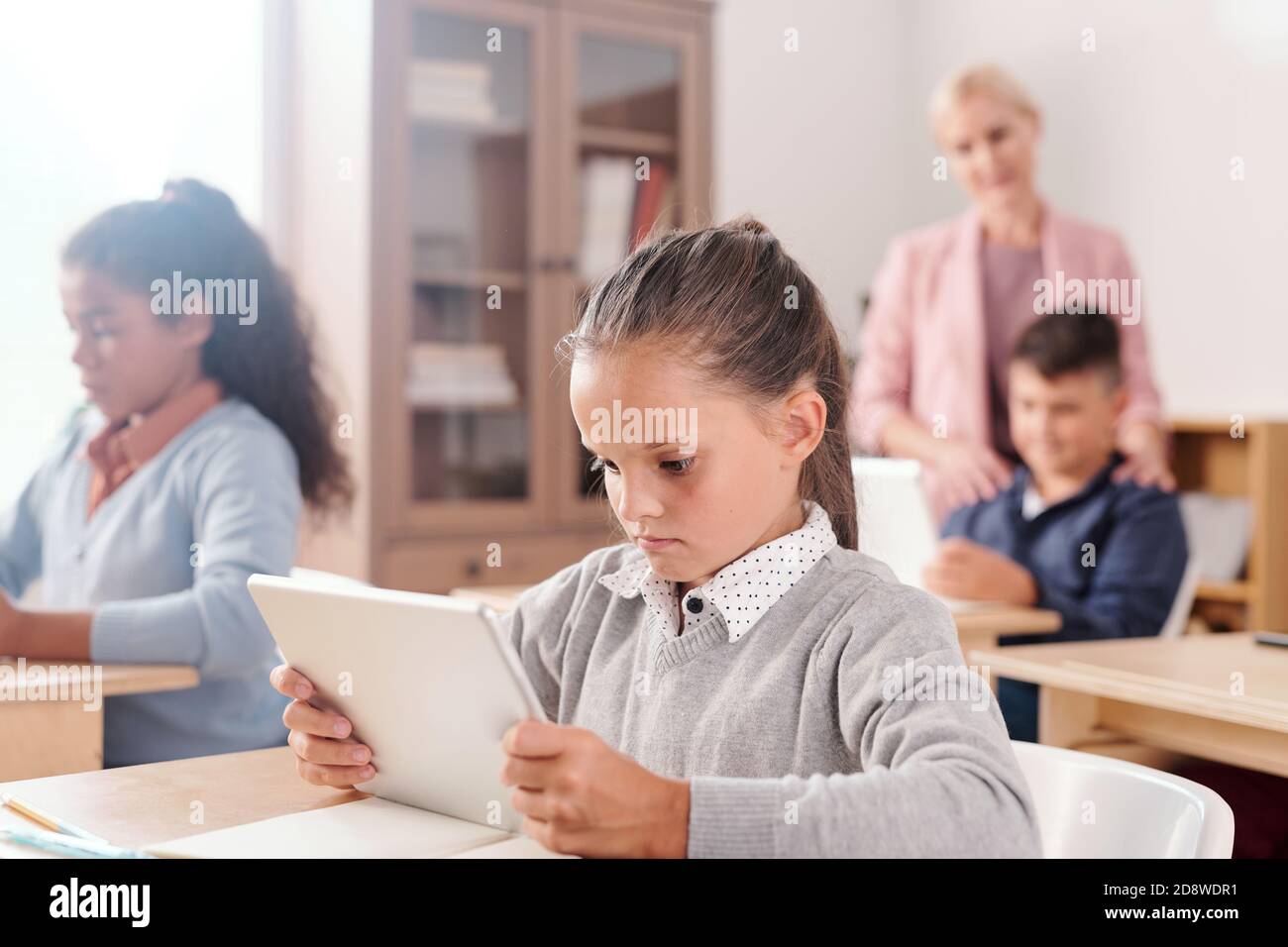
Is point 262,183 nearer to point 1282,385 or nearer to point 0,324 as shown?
point 0,324

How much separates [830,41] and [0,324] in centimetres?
259

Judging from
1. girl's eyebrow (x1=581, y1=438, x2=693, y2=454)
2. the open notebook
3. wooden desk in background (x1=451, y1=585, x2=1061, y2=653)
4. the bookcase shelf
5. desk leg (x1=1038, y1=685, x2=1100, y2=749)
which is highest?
the bookcase shelf

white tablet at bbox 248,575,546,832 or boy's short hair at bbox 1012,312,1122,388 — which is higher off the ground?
boy's short hair at bbox 1012,312,1122,388

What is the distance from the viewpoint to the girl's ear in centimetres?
113

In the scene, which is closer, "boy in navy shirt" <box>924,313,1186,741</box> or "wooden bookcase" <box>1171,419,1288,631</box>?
"boy in navy shirt" <box>924,313,1186,741</box>

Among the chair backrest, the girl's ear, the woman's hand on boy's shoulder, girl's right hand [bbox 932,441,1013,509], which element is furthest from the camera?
girl's right hand [bbox 932,441,1013,509]

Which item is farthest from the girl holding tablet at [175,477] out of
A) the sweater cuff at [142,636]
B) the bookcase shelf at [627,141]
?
the bookcase shelf at [627,141]

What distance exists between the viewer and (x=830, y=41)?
442 centimetres

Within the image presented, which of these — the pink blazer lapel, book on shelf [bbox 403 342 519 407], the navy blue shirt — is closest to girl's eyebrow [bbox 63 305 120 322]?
→ book on shelf [bbox 403 342 519 407]

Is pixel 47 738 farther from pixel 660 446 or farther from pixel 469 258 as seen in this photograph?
pixel 469 258

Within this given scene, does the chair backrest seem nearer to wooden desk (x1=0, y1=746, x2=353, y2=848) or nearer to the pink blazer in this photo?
the pink blazer

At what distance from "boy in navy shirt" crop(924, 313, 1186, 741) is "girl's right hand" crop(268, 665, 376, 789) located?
1.53 metres

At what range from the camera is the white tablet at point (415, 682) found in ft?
2.79

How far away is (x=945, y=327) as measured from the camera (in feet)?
→ 11.3
